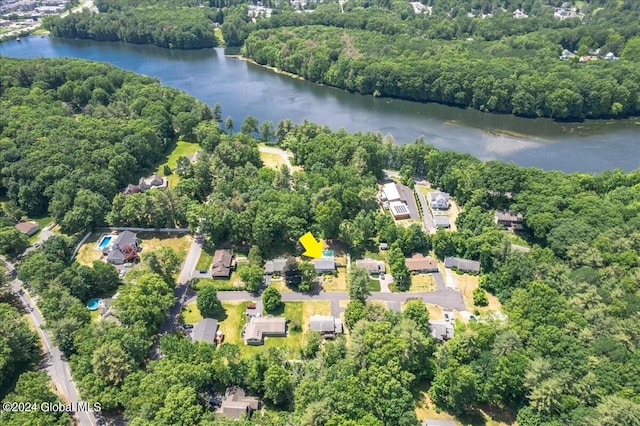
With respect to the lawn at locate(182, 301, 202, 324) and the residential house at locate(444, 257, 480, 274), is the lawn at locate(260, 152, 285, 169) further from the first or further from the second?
the residential house at locate(444, 257, 480, 274)

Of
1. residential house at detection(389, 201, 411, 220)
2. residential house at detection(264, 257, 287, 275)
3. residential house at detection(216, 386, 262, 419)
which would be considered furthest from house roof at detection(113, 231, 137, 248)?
residential house at detection(389, 201, 411, 220)

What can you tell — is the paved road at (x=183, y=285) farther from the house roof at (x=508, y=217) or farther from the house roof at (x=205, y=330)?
the house roof at (x=508, y=217)

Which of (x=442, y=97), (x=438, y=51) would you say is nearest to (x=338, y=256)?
(x=442, y=97)

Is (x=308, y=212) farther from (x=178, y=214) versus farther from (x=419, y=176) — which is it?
(x=419, y=176)

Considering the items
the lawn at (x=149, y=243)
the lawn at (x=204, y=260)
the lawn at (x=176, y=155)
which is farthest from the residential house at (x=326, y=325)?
the lawn at (x=176, y=155)

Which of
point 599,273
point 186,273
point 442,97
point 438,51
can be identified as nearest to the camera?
point 599,273
